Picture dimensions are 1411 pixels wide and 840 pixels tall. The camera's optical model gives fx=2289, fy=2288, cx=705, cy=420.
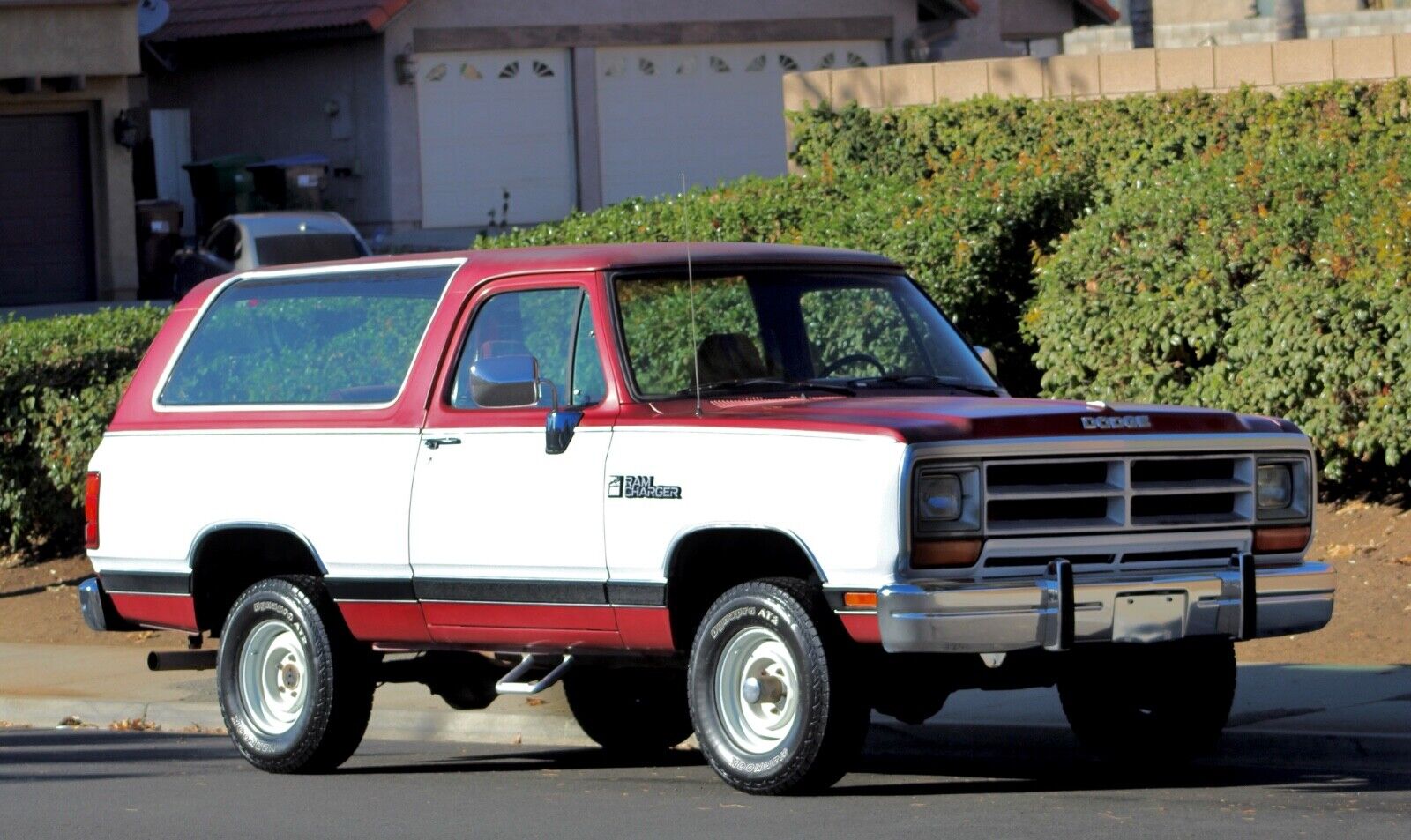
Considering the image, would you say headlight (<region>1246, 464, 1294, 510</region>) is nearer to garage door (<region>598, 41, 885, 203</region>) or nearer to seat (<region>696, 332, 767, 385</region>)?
seat (<region>696, 332, 767, 385</region>)

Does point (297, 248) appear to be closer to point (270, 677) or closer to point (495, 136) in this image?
point (495, 136)

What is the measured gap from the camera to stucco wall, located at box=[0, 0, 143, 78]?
32.0 meters

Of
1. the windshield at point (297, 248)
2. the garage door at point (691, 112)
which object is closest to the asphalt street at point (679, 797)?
the windshield at point (297, 248)

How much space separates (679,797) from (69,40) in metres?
26.6

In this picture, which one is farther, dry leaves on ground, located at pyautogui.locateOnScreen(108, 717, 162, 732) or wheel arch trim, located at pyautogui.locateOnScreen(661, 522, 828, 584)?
dry leaves on ground, located at pyautogui.locateOnScreen(108, 717, 162, 732)

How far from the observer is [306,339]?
31.7 feet

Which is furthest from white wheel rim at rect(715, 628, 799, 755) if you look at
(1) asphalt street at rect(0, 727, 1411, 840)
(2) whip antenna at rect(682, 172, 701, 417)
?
(2) whip antenna at rect(682, 172, 701, 417)

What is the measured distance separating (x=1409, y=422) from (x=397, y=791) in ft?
20.3

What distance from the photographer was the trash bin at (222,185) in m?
35.4

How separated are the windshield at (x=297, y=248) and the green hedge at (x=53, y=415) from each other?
13723 millimetres

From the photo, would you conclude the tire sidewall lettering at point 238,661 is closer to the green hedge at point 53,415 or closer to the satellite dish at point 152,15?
the green hedge at point 53,415

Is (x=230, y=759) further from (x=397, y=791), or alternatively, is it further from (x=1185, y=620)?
(x=1185, y=620)

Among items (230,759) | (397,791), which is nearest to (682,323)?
(397,791)

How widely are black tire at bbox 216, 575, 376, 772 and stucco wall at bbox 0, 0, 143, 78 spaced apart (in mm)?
24278
